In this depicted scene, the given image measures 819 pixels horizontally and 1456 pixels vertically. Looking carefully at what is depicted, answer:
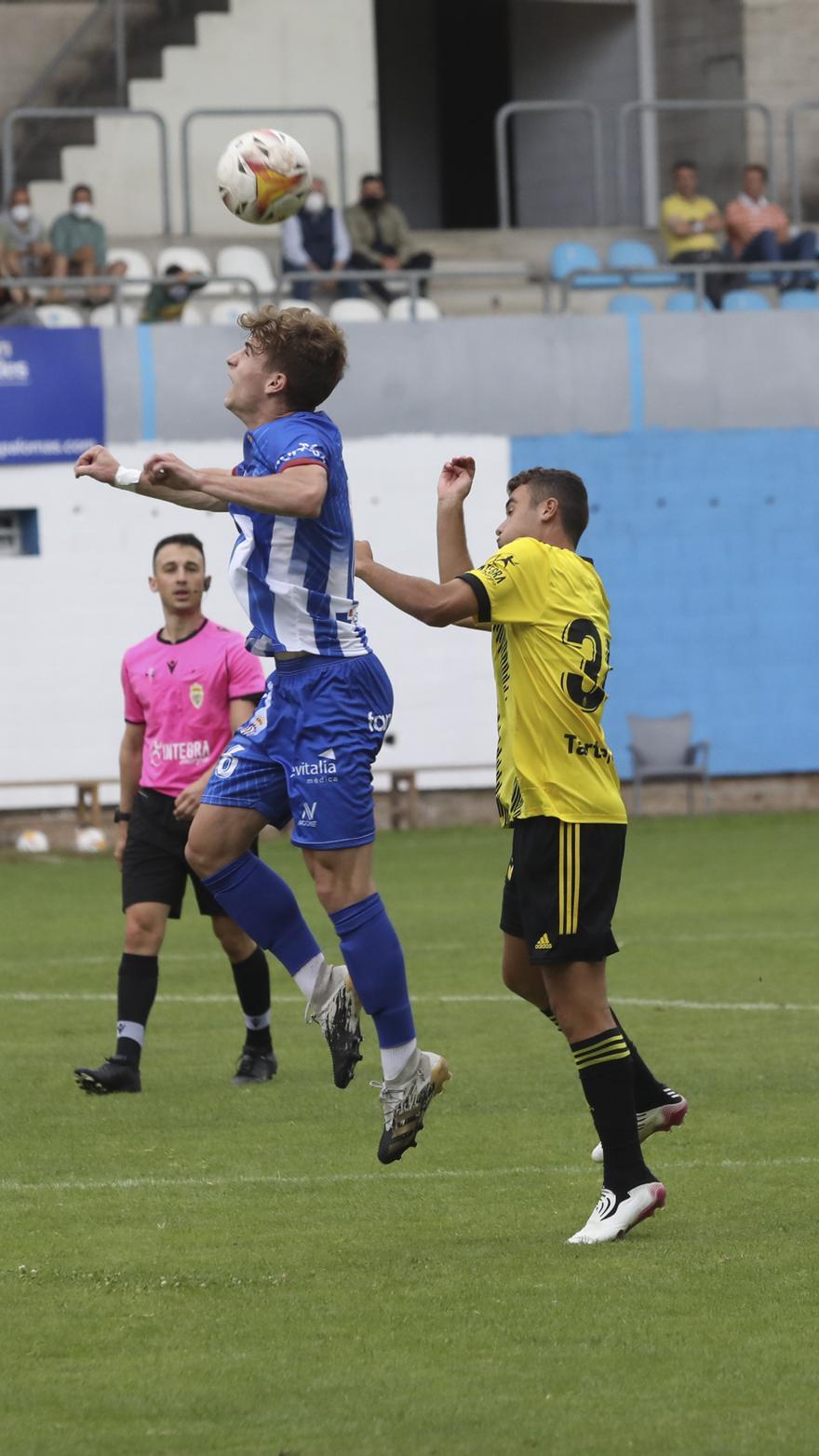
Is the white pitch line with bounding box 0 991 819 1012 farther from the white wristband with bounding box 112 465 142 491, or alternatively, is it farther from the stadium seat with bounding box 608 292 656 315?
the stadium seat with bounding box 608 292 656 315

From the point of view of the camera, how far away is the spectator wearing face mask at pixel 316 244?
24.0 meters

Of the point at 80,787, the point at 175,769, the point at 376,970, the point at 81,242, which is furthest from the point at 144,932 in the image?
the point at 81,242

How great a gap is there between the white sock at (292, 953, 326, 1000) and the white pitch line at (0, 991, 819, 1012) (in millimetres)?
4480

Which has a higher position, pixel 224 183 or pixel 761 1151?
pixel 224 183

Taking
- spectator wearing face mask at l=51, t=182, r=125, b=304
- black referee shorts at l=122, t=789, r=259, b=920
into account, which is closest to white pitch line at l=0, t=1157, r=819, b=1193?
black referee shorts at l=122, t=789, r=259, b=920

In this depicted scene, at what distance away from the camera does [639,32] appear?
30.5m

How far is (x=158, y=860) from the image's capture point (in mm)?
9117

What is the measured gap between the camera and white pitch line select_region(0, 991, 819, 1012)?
10914 millimetres

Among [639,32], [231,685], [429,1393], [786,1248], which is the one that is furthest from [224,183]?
[639,32]

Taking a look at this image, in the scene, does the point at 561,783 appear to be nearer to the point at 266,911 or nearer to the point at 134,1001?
the point at 266,911

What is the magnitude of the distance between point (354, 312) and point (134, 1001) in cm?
1578

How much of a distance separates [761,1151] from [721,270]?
61.6 feet

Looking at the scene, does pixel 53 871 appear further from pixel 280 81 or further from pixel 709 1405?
pixel 709 1405

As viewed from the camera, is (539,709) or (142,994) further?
(142,994)
